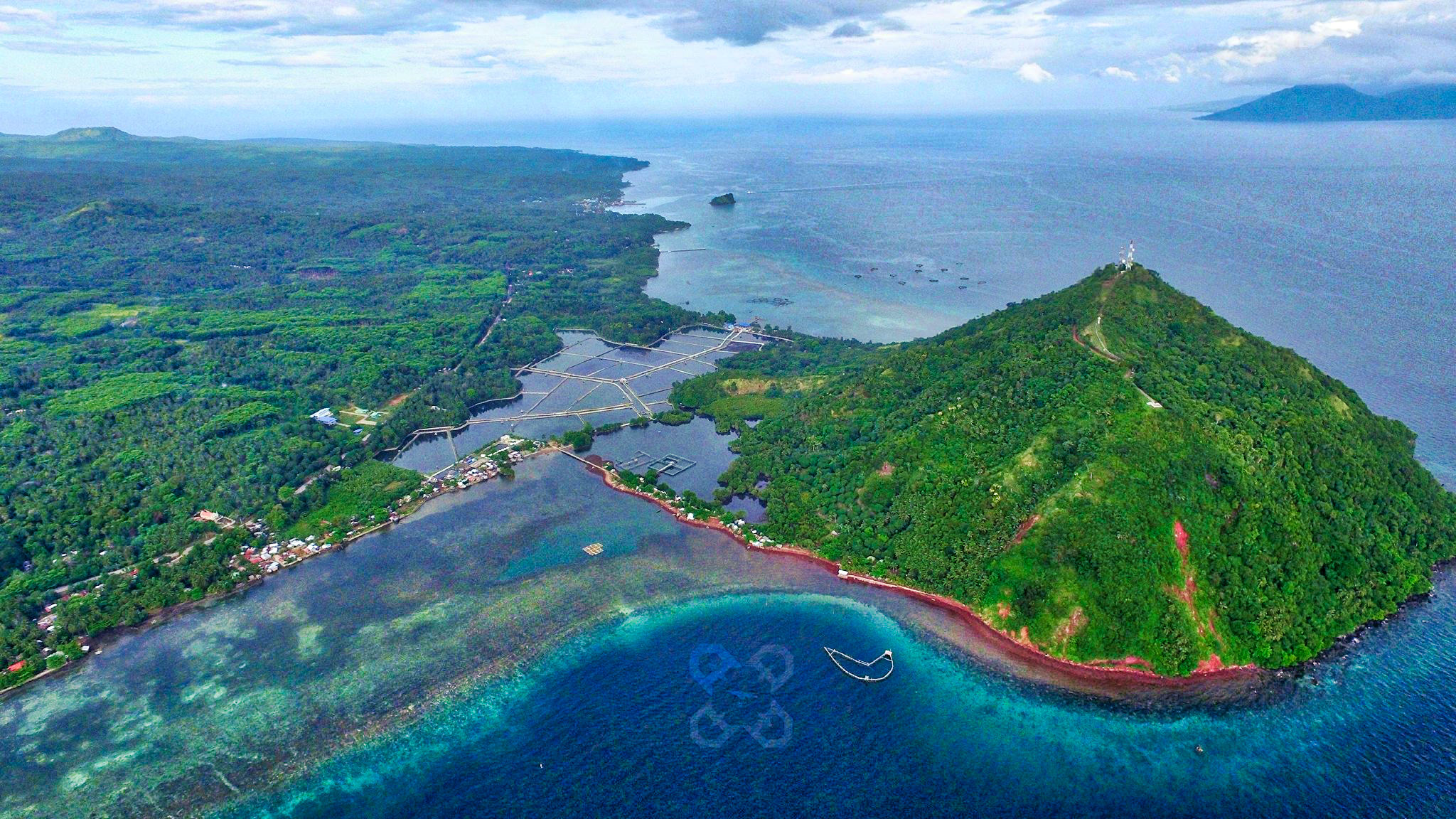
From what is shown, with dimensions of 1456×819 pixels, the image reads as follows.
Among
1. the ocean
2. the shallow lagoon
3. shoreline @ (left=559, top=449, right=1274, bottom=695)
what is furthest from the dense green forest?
shoreline @ (left=559, top=449, right=1274, bottom=695)

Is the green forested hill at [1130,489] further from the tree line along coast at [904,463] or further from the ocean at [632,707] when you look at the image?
the ocean at [632,707]

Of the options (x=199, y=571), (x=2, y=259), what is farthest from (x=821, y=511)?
(x=2, y=259)

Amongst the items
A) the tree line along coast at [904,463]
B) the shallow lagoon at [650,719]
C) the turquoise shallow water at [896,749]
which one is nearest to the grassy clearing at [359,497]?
the tree line along coast at [904,463]

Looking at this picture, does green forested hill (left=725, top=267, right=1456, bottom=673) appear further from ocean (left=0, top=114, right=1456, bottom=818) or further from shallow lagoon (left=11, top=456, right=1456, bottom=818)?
shallow lagoon (left=11, top=456, right=1456, bottom=818)

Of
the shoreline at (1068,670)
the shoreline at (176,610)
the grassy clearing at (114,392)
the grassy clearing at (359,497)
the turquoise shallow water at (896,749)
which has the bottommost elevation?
the turquoise shallow water at (896,749)

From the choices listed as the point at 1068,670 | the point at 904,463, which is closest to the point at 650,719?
the point at 1068,670

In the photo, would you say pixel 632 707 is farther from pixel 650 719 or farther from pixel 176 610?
pixel 176 610
